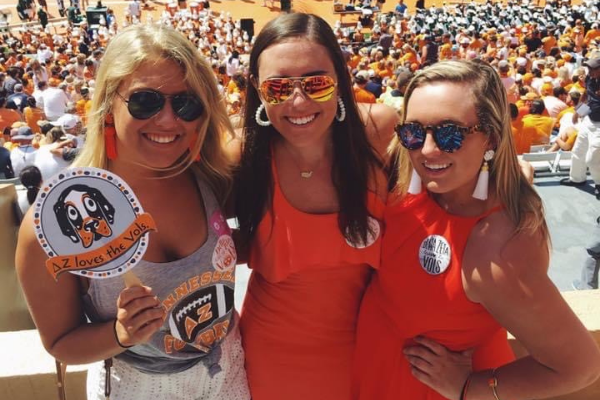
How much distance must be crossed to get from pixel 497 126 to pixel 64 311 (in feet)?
4.34

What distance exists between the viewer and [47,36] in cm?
2228

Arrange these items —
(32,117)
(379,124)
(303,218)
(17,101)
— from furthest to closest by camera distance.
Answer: (17,101) < (32,117) < (379,124) < (303,218)

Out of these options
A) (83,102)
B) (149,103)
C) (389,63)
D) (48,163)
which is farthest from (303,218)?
(389,63)

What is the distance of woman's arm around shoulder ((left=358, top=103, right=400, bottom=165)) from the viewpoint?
2130 mm

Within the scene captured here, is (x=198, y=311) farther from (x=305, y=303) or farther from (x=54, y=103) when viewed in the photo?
(x=54, y=103)

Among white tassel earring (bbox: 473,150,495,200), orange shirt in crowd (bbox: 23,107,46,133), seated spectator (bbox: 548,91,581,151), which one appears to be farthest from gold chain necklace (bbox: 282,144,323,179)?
orange shirt in crowd (bbox: 23,107,46,133)

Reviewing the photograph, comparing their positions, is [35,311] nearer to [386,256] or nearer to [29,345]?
[29,345]

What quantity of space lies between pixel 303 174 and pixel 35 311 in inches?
38.1

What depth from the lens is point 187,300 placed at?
1638 mm

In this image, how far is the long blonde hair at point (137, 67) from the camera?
158cm

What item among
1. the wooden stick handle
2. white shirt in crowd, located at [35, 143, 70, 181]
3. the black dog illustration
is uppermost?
the black dog illustration

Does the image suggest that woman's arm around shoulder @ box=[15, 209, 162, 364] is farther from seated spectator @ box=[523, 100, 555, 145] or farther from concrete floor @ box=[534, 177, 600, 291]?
seated spectator @ box=[523, 100, 555, 145]

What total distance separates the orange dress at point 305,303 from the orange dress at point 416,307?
0.23 ft

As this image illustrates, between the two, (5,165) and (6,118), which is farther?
(6,118)
